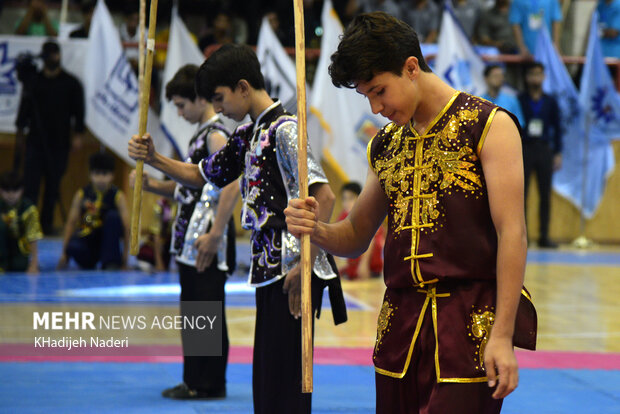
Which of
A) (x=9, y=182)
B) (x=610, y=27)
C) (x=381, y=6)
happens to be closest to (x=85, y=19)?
(x=381, y=6)

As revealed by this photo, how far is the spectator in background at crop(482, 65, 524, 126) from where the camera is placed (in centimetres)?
1320

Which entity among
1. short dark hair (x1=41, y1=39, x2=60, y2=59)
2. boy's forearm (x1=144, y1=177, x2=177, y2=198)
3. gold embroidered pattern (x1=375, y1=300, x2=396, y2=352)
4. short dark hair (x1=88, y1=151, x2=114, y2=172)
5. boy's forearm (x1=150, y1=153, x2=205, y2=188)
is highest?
short dark hair (x1=41, y1=39, x2=60, y2=59)

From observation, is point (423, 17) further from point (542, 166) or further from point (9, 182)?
point (9, 182)

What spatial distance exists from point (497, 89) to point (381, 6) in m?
2.45

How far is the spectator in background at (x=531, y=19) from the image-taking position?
1491 cm

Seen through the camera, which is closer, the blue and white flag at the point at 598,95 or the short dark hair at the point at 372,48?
the short dark hair at the point at 372,48

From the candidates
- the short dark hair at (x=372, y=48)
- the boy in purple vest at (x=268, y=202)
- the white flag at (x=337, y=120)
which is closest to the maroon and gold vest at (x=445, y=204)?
the short dark hair at (x=372, y=48)

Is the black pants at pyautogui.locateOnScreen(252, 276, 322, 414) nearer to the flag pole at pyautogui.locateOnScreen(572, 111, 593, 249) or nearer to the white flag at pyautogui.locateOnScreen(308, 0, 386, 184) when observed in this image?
the white flag at pyautogui.locateOnScreen(308, 0, 386, 184)

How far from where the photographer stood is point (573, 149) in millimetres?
15031

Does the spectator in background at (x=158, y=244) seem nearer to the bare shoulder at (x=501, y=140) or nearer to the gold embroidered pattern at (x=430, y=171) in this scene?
the gold embroidered pattern at (x=430, y=171)

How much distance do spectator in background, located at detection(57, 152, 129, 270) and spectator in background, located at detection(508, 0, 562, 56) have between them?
701 cm

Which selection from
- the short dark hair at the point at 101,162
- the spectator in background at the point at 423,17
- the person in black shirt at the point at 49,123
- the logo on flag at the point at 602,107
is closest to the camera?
the short dark hair at the point at 101,162

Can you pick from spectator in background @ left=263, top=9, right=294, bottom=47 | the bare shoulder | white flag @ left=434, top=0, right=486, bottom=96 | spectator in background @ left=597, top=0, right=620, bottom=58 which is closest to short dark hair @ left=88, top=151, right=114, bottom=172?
spectator in background @ left=263, top=9, right=294, bottom=47

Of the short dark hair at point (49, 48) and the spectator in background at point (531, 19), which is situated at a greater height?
the spectator in background at point (531, 19)
